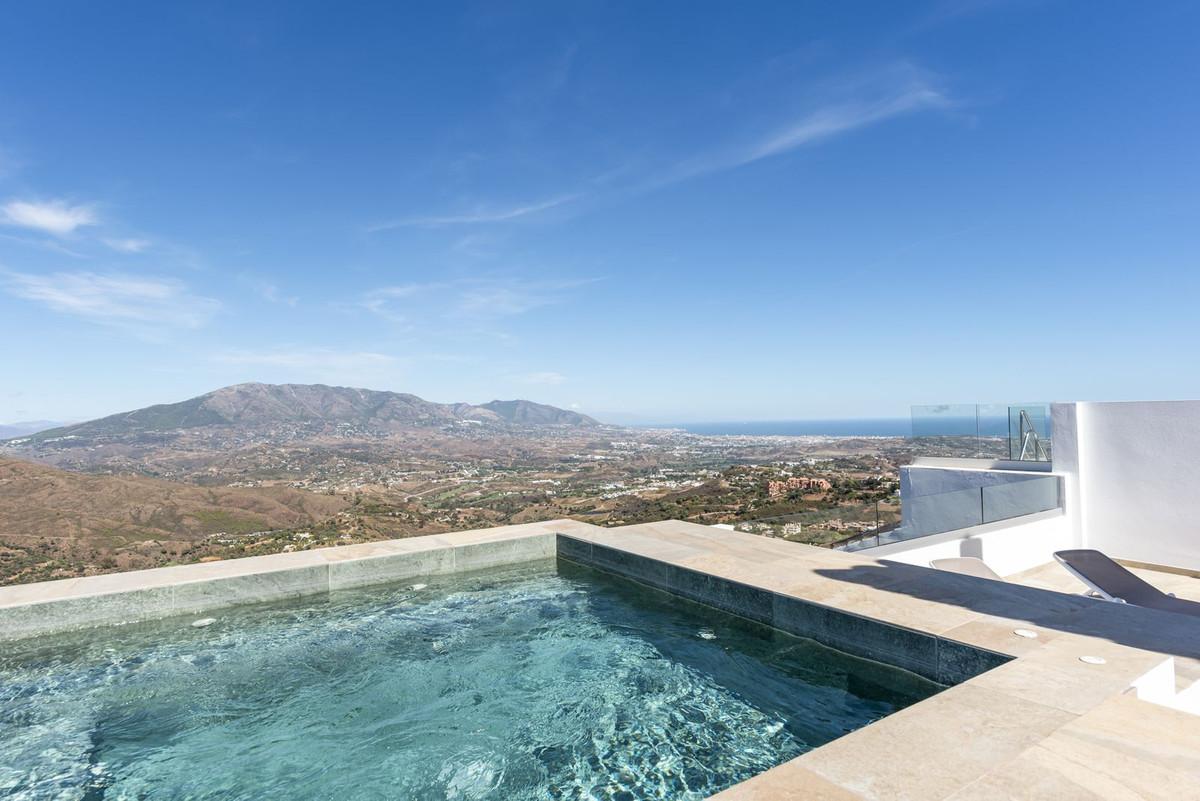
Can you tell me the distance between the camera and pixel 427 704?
4387 millimetres

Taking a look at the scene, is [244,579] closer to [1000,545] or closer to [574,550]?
[574,550]

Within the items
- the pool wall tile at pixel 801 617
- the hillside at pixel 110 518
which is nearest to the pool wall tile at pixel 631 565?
the pool wall tile at pixel 801 617

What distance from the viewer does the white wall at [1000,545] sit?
783 cm

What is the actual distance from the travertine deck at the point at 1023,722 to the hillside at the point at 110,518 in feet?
28.6

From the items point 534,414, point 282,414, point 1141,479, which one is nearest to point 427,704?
point 1141,479

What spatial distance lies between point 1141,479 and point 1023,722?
8.37 m

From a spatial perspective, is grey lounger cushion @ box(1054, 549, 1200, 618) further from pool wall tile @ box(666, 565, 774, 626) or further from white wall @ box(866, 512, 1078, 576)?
pool wall tile @ box(666, 565, 774, 626)

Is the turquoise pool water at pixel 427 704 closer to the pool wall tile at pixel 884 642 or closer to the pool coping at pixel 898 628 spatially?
the pool wall tile at pixel 884 642

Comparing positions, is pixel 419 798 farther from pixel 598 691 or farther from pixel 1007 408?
pixel 1007 408

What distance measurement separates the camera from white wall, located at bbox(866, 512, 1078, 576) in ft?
25.7

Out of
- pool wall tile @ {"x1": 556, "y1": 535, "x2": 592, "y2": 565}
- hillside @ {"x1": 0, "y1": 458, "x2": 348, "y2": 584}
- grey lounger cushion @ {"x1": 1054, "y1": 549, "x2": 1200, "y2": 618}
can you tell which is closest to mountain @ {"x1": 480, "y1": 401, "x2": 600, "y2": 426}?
hillside @ {"x1": 0, "y1": 458, "x2": 348, "y2": 584}

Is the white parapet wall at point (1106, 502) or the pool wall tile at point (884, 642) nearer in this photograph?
the pool wall tile at point (884, 642)

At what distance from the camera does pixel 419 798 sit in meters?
3.23

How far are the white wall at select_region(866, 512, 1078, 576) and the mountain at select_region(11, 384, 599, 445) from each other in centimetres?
6774
